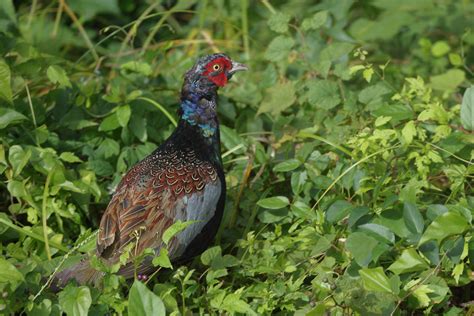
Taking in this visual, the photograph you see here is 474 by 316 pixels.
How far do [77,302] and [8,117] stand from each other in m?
1.25

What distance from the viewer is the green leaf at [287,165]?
13.7 feet

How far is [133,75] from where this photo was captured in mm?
5043

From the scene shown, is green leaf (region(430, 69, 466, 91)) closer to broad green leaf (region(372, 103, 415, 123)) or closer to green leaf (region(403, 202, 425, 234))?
broad green leaf (region(372, 103, 415, 123))

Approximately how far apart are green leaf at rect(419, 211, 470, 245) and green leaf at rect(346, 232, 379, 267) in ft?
0.79

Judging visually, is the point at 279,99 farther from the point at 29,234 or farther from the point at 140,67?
the point at 29,234

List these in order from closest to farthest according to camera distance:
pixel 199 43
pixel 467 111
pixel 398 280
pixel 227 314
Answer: pixel 398 280 → pixel 227 314 → pixel 467 111 → pixel 199 43

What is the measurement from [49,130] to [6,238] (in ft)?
2.42

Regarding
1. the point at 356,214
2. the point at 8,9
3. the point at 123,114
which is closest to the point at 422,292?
the point at 356,214

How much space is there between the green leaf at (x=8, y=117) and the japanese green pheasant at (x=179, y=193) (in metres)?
0.58

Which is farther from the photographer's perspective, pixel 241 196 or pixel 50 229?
pixel 241 196

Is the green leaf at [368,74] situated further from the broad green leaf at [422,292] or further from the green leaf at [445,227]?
the broad green leaf at [422,292]

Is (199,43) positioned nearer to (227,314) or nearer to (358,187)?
(358,187)

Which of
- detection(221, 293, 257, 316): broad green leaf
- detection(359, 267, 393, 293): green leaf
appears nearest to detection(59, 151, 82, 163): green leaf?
detection(221, 293, 257, 316): broad green leaf

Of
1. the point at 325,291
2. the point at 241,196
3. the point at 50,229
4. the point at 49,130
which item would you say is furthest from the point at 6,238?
the point at 325,291
